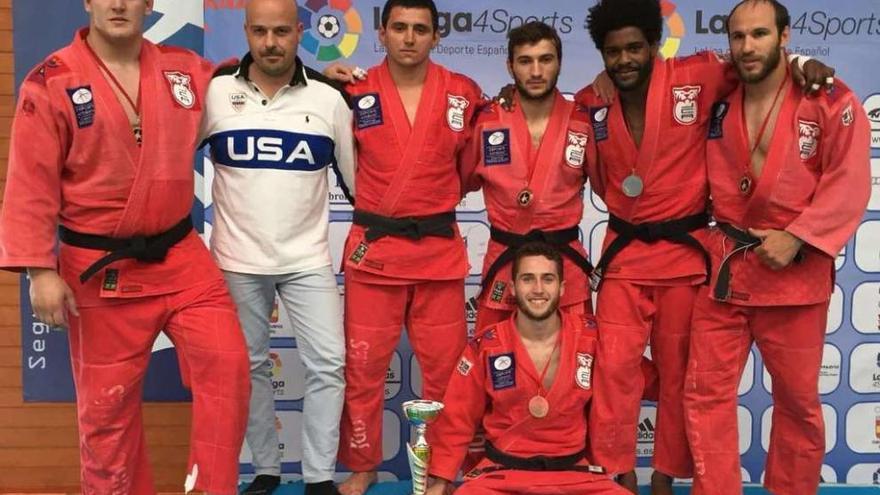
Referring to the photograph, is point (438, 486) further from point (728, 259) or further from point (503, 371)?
point (728, 259)

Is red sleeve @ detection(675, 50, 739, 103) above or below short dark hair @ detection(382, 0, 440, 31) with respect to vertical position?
below

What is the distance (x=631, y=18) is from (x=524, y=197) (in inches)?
31.1

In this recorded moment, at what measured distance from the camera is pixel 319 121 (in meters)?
3.21

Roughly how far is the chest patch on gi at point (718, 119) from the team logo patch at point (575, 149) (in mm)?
476

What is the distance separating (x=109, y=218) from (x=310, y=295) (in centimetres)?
83

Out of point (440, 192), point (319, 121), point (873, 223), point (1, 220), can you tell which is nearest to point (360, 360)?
point (440, 192)

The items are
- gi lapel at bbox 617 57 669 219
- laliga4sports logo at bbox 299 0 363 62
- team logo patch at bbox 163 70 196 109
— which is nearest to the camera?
team logo patch at bbox 163 70 196 109

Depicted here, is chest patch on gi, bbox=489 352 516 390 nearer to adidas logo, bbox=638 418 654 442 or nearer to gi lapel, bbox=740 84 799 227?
gi lapel, bbox=740 84 799 227

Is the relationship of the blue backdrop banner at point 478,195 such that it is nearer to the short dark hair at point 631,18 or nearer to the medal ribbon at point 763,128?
the short dark hair at point 631,18

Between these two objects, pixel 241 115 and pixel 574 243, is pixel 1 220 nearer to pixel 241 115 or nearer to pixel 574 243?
pixel 241 115

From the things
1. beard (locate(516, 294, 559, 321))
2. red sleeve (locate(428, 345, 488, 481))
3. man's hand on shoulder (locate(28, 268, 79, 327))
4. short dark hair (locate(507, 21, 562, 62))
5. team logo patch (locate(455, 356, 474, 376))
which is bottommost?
red sleeve (locate(428, 345, 488, 481))

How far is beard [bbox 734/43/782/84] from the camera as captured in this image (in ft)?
9.58

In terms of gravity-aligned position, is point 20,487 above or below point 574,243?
below

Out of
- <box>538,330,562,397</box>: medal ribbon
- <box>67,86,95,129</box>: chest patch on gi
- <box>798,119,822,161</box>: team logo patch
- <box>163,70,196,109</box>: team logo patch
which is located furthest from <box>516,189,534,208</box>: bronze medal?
<box>67,86,95,129</box>: chest patch on gi
